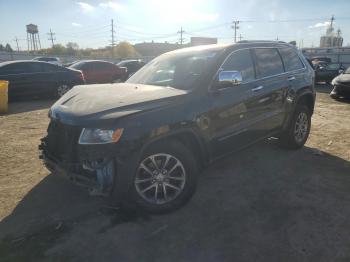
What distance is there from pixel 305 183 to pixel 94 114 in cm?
296

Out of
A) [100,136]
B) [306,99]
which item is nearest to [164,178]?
[100,136]

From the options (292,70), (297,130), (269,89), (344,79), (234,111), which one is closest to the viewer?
(234,111)

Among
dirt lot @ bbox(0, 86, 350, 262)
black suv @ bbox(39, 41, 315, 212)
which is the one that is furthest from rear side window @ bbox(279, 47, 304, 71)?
dirt lot @ bbox(0, 86, 350, 262)

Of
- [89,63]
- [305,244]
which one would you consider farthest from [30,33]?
[305,244]

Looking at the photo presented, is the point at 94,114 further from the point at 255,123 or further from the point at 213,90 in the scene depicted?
the point at 255,123

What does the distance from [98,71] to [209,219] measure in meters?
14.8

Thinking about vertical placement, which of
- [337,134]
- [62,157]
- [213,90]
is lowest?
[337,134]

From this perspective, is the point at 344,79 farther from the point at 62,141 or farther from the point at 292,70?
the point at 62,141

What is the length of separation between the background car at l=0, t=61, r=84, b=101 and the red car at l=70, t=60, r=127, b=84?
3.97 meters

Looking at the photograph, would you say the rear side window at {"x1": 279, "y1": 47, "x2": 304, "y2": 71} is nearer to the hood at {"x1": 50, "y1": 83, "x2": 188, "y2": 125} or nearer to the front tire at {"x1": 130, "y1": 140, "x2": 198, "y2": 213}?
the hood at {"x1": 50, "y1": 83, "x2": 188, "y2": 125}

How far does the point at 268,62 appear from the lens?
202 inches

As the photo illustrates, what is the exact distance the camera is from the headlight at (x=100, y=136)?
3.23 meters

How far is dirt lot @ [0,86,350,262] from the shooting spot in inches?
123

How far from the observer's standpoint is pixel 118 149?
324 cm
